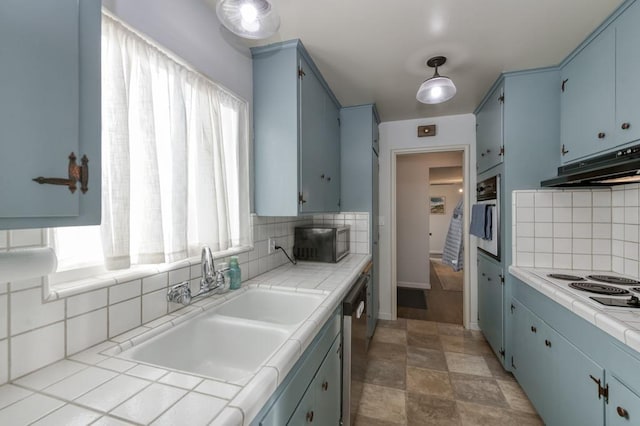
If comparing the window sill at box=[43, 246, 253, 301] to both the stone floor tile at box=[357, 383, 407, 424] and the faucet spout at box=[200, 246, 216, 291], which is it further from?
the stone floor tile at box=[357, 383, 407, 424]

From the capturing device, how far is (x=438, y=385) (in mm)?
2018

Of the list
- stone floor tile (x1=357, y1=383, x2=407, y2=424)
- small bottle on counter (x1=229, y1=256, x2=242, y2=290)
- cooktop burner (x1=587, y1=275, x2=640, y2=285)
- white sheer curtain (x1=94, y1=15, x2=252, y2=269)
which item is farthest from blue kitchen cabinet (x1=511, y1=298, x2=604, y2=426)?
white sheer curtain (x1=94, y1=15, x2=252, y2=269)

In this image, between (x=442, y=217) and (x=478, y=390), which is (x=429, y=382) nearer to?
(x=478, y=390)

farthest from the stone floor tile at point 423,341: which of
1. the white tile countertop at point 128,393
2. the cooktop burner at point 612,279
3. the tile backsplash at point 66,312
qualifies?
the tile backsplash at point 66,312

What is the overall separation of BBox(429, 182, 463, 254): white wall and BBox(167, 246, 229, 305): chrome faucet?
7.46 meters

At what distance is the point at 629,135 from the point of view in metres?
1.37

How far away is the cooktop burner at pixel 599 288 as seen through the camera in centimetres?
138

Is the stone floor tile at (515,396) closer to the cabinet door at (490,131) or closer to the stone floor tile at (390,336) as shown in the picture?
the stone floor tile at (390,336)

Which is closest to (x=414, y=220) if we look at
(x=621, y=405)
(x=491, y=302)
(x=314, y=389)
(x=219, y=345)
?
(x=491, y=302)

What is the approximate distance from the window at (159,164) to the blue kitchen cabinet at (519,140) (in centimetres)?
199

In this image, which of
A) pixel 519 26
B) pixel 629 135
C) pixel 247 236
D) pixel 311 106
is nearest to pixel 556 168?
pixel 629 135

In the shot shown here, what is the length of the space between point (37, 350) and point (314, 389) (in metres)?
0.89

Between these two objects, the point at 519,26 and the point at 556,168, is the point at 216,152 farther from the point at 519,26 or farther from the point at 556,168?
the point at 556,168

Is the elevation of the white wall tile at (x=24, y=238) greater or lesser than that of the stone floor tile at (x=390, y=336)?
greater
